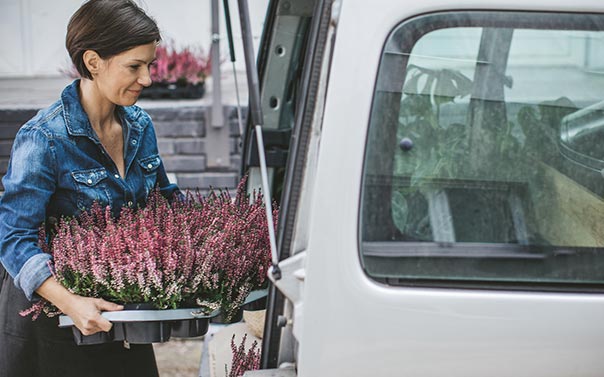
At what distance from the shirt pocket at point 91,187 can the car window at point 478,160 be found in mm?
885

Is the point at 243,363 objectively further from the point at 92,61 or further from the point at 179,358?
the point at 179,358

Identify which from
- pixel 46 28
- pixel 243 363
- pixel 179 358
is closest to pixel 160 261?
pixel 243 363

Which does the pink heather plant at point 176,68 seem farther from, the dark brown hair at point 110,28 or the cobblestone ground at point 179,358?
the dark brown hair at point 110,28

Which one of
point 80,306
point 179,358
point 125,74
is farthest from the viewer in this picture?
point 179,358

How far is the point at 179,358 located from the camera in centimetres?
454

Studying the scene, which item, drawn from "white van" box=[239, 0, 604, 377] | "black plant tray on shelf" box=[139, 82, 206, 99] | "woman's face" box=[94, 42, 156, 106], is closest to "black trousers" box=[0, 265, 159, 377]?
"woman's face" box=[94, 42, 156, 106]

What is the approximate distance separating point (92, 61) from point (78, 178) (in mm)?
316

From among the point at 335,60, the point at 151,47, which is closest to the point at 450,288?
the point at 335,60

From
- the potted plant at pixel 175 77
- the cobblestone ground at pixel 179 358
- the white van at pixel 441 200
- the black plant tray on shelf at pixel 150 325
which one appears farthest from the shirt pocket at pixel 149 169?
the potted plant at pixel 175 77

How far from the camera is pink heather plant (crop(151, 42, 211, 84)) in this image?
7195mm

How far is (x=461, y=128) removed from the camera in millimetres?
1734

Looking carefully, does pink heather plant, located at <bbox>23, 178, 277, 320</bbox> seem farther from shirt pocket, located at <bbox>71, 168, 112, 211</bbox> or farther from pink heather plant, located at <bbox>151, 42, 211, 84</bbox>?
pink heather plant, located at <bbox>151, 42, 211, 84</bbox>

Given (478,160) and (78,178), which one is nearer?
(478,160)

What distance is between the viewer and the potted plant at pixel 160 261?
1.93m
